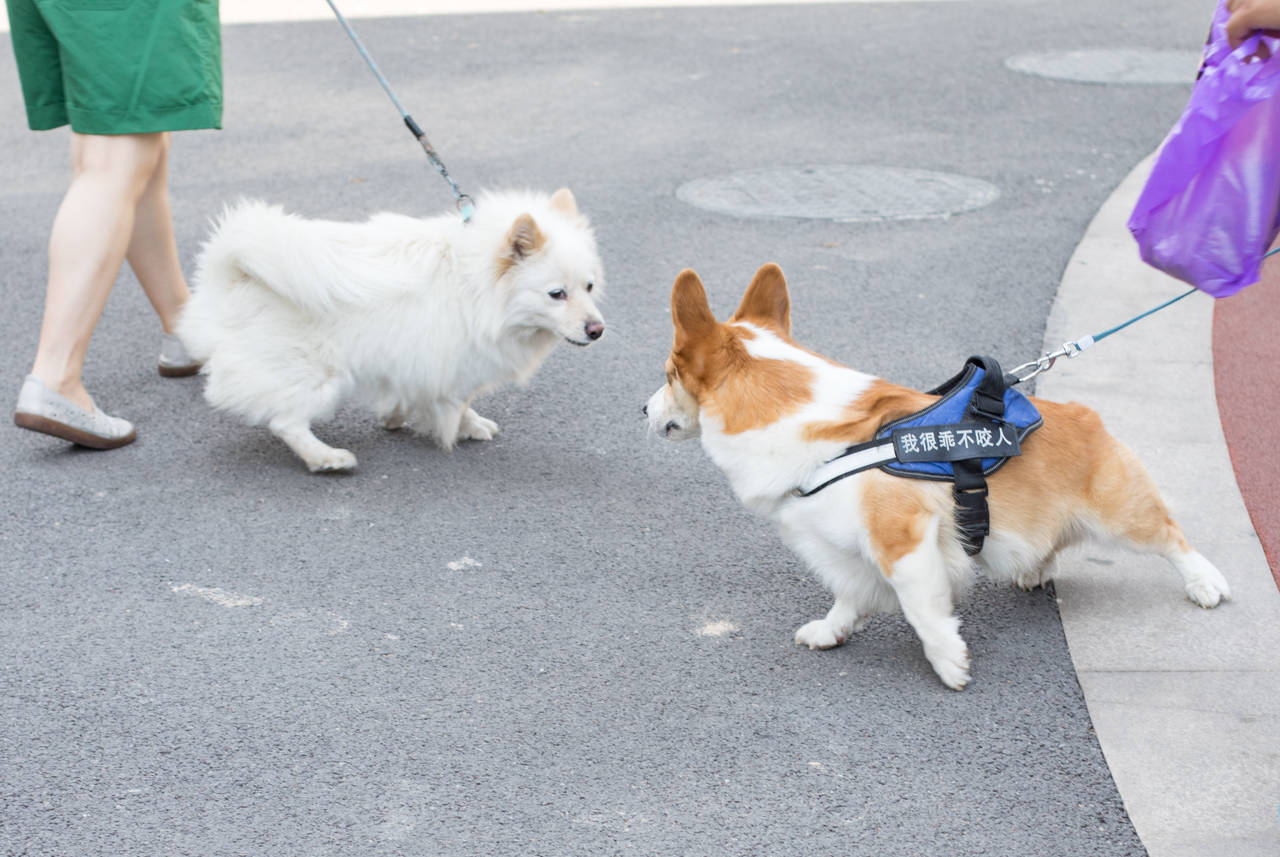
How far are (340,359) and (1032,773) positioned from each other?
7.93 feet

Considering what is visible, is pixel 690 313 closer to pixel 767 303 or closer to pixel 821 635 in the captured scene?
pixel 767 303

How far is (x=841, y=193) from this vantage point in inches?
264

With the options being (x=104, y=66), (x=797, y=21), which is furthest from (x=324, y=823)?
Answer: (x=797, y=21)

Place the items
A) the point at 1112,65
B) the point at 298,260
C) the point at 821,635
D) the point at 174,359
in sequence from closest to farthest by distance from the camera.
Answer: the point at 821,635 → the point at 298,260 → the point at 174,359 → the point at 1112,65

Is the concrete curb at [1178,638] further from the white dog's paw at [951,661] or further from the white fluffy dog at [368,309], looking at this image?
the white fluffy dog at [368,309]

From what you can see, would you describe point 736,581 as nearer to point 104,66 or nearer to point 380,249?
point 380,249

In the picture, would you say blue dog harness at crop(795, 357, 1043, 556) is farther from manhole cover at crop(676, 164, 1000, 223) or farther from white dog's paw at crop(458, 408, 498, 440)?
manhole cover at crop(676, 164, 1000, 223)

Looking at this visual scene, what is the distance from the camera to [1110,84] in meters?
8.84

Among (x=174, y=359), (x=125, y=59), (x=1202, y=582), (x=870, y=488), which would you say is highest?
(x=125, y=59)

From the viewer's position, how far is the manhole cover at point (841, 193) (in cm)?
646

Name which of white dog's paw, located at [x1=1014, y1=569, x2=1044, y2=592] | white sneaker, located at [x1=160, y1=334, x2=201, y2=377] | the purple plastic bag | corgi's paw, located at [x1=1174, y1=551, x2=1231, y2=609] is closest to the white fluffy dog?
white sneaker, located at [x1=160, y1=334, x2=201, y2=377]

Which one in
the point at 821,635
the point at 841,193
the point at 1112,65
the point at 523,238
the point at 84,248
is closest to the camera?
the point at 821,635

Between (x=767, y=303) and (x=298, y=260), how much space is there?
1.50 meters

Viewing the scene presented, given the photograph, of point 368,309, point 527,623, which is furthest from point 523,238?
point 527,623
